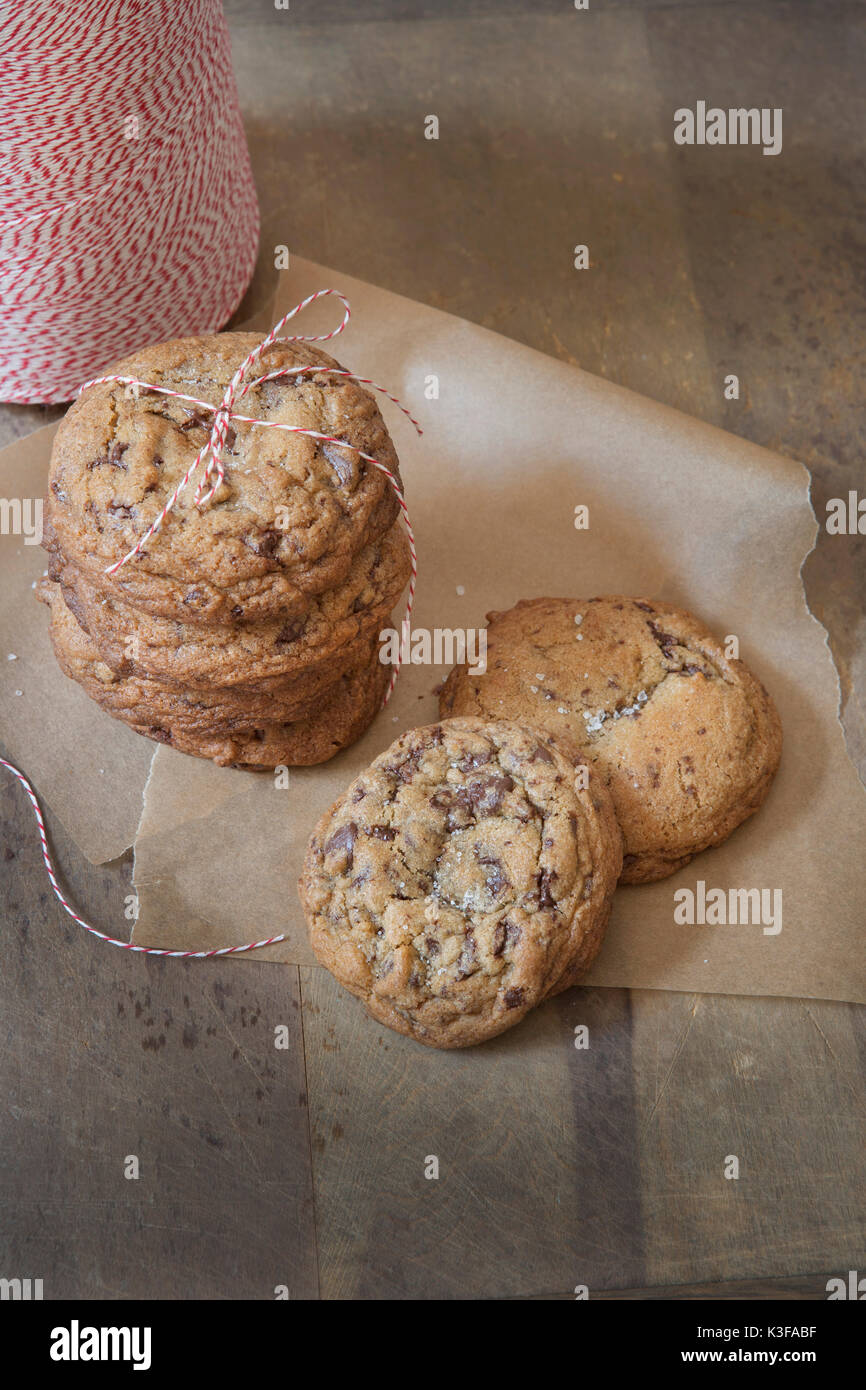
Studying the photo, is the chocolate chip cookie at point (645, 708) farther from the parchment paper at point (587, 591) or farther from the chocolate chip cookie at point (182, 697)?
the chocolate chip cookie at point (182, 697)

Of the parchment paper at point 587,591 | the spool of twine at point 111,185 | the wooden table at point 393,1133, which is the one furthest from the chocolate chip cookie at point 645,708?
the spool of twine at point 111,185

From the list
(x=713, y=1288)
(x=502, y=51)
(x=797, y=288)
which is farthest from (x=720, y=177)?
(x=713, y=1288)

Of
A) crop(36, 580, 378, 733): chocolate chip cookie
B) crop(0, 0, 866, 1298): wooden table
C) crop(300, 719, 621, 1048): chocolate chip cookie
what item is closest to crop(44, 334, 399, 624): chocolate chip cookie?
crop(36, 580, 378, 733): chocolate chip cookie

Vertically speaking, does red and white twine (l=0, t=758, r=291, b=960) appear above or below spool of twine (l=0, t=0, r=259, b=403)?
below

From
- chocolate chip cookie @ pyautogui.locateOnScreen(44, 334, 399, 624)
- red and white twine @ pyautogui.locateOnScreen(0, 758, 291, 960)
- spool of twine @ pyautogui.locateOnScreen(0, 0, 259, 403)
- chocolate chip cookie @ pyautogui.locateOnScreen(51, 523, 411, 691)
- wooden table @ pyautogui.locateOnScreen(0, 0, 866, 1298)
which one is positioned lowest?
wooden table @ pyautogui.locateOnScreen(0, 0, 866, 1298)

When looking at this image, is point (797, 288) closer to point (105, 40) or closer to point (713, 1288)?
point (105, 40)

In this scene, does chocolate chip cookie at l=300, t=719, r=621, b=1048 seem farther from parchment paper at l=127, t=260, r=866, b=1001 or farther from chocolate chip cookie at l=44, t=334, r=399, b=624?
chocolate chip cookie at l=44, t=334, r=399, b=624
